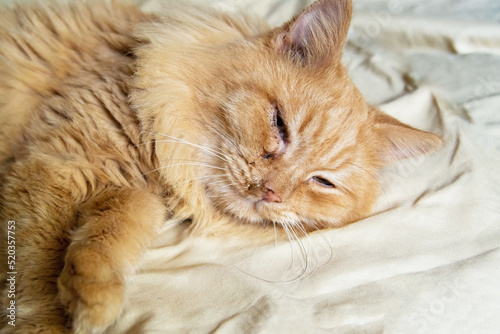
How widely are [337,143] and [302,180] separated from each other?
0.21 m

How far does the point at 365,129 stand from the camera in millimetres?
1686

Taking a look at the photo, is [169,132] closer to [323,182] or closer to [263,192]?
[263,192]

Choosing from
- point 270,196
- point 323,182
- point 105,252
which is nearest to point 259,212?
point 270,196

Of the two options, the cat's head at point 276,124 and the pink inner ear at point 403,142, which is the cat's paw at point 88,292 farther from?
the pink inner ear at point 403,142

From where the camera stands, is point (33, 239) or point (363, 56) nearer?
point (33, 239)

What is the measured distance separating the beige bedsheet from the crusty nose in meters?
0.22

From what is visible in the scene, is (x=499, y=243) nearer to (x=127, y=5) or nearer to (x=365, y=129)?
(x=365, y=129)

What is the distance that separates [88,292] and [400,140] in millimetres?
1358

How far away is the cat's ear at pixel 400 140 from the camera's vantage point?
171 centimetres

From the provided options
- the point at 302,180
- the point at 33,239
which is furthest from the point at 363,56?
the point at 33,239

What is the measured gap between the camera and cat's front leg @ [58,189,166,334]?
1145 millimetres

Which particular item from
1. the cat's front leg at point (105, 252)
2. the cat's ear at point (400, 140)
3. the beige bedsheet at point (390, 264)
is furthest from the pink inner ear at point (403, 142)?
the cat's front leg at point (105, 252)

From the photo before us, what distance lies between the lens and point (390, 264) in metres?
1.48

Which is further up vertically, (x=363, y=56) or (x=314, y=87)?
(x=314, y=87)
